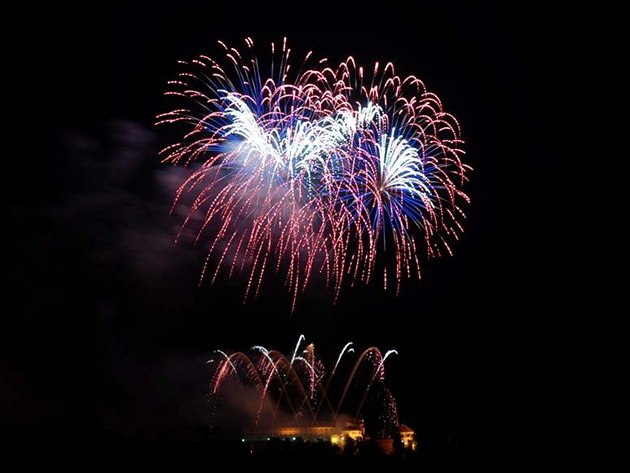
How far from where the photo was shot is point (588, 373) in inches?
815

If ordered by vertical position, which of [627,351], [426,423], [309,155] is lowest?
[426,423]

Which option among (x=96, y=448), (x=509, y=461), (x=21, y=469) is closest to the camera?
(x=21, y=469)

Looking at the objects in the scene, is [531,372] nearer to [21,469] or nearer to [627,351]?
[627,351]

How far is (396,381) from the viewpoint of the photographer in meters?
55.1

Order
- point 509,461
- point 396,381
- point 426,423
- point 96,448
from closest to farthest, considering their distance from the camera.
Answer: point 96,448 < point 509,461 < point 426,423 < point 396,381

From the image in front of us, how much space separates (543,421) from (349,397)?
42.7 m

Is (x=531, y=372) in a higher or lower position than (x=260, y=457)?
higher

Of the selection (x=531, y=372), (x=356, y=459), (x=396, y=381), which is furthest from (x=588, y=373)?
(x=396, y=381)

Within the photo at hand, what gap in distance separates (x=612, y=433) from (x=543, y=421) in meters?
2.65

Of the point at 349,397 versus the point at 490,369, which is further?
the point at 349,397

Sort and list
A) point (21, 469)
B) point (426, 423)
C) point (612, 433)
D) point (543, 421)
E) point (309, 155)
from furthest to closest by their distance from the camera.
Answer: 1. point (426, 423)
2. point (309, 155)
3. point (543, 421)
4. point (612, 433)
5. point (21, 469)

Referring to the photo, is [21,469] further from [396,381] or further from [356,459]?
[396,381]

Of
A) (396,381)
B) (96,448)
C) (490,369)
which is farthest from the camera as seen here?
(396,381)

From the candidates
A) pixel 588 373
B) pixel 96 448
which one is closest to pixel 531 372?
pixel 588 373
